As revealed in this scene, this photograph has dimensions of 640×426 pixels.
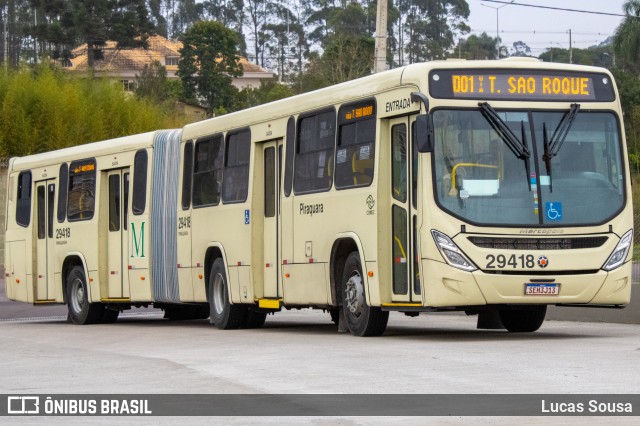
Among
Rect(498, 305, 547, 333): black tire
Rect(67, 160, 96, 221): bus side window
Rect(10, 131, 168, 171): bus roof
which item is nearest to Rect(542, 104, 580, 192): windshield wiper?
Rect(498, 305, 547, 333): black tire

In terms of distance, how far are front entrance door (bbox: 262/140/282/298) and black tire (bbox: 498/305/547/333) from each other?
10.2 feet

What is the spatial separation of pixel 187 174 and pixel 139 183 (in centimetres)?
184

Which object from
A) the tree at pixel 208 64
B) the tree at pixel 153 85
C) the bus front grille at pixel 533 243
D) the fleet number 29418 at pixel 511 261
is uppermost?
the tree at pixel 208 64

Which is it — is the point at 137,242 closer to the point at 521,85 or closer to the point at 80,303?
the point at 80,303

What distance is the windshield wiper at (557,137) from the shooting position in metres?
16.9

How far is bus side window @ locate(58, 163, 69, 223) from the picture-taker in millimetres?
27188

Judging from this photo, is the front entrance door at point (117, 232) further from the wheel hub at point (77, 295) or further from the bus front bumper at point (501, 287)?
the bus front bumper at point (501, 287)

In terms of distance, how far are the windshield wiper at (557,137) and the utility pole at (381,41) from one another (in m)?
15.1

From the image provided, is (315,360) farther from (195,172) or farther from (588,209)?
(195,172)

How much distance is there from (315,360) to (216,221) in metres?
7.84

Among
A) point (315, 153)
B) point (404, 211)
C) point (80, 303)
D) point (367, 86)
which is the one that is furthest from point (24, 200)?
point (404, 211)

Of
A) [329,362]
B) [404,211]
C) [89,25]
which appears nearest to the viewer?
[329,362]

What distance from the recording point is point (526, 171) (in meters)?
16.8

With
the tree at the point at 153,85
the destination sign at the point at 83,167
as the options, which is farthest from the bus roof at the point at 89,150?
the tree at the point at 153,85
